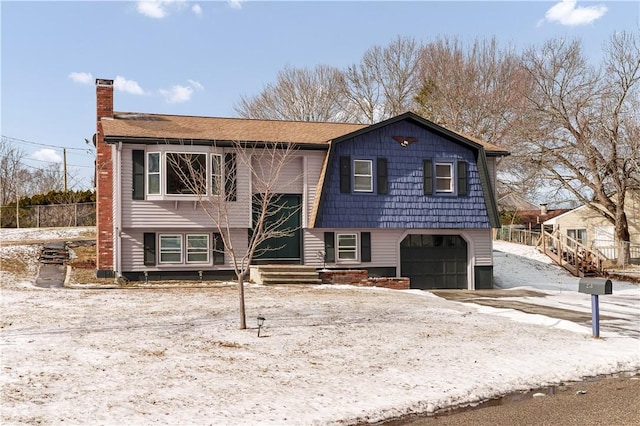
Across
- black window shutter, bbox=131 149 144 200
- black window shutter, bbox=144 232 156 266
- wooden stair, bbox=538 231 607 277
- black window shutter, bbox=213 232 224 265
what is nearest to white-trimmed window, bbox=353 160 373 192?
black window shutter, bbox=213 232 224 265

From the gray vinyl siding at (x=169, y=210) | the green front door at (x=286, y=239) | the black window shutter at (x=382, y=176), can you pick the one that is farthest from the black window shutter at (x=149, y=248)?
the black window shutter at (x=382, y=176)

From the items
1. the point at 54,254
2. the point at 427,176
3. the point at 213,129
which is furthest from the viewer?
the point at 54,254

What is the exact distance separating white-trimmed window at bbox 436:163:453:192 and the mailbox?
1165 cm

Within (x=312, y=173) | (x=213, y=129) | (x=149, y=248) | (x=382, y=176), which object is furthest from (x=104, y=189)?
(x=382, y=176)

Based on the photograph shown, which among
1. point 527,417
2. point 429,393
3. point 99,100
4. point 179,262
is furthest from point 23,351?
point 99,100

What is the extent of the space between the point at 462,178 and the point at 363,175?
419 centimetres

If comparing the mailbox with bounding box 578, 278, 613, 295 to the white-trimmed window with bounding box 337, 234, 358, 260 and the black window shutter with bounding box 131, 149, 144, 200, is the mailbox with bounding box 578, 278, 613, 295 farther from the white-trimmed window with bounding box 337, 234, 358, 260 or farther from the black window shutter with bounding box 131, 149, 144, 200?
the black window shutter with bounding box 131, 149, 144, 200

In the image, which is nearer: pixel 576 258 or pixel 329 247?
pixel 329 247

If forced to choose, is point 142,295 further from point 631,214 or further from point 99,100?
point 631,214

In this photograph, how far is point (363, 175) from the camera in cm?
2352

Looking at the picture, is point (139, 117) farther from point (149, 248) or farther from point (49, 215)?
point (49, 215)

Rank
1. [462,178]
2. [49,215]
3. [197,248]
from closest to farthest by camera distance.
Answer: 1. [197,248]
2. [462,178]
3. [49,215]

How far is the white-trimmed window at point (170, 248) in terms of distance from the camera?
71.9 feet

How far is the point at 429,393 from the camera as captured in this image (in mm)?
8789
